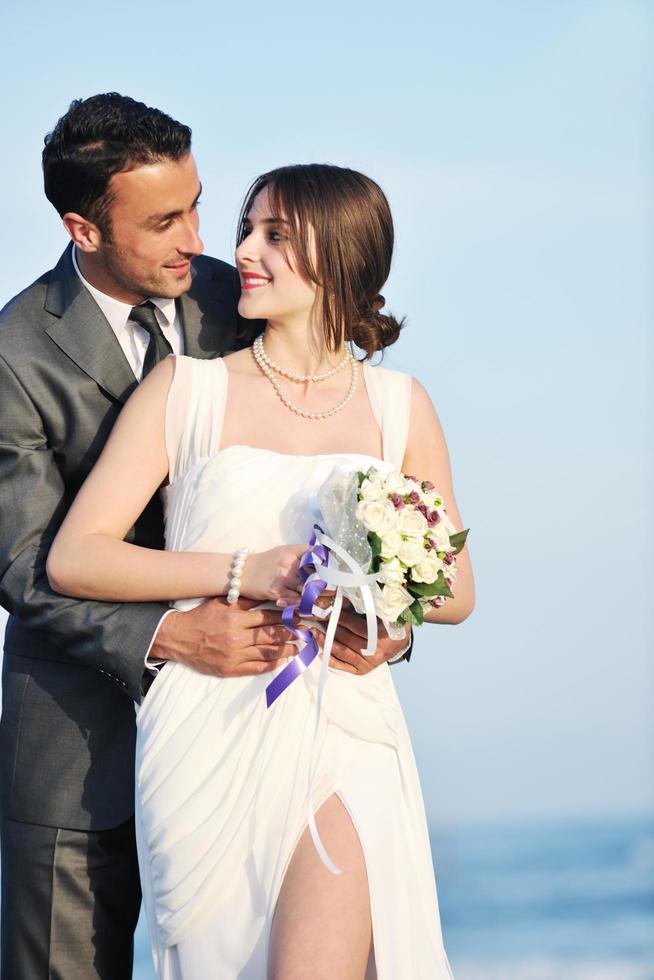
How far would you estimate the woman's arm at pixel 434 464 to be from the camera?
3090 mm

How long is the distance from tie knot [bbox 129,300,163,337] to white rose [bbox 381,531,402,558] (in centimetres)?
115

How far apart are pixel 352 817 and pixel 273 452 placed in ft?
2.71

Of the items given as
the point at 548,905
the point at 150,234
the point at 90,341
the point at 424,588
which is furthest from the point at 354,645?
the point at 548,905

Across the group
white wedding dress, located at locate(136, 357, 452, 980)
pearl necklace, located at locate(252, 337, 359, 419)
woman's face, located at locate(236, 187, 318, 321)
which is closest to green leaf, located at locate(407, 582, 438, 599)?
white wedding dress, located at locate(136, 357, 452, 980)

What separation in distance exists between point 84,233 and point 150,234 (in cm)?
20

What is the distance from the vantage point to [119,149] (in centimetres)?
345

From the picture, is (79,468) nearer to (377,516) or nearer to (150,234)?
(150,234)

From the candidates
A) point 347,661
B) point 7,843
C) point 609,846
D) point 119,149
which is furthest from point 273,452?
point 609,846

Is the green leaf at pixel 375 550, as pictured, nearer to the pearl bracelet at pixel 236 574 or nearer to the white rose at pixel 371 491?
the white rose at pixel 371 491

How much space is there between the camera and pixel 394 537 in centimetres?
252

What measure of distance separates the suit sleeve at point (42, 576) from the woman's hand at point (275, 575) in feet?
0.83

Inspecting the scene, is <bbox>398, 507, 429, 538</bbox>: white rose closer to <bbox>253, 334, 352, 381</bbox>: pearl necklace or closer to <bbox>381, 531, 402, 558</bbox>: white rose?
<bbox>381, 531, 402, 558</bbox>: white rose

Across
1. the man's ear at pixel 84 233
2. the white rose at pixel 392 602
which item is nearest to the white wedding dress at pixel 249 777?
the white rose at pixel 392 602

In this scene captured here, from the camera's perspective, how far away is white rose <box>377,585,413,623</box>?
8.38 ft
